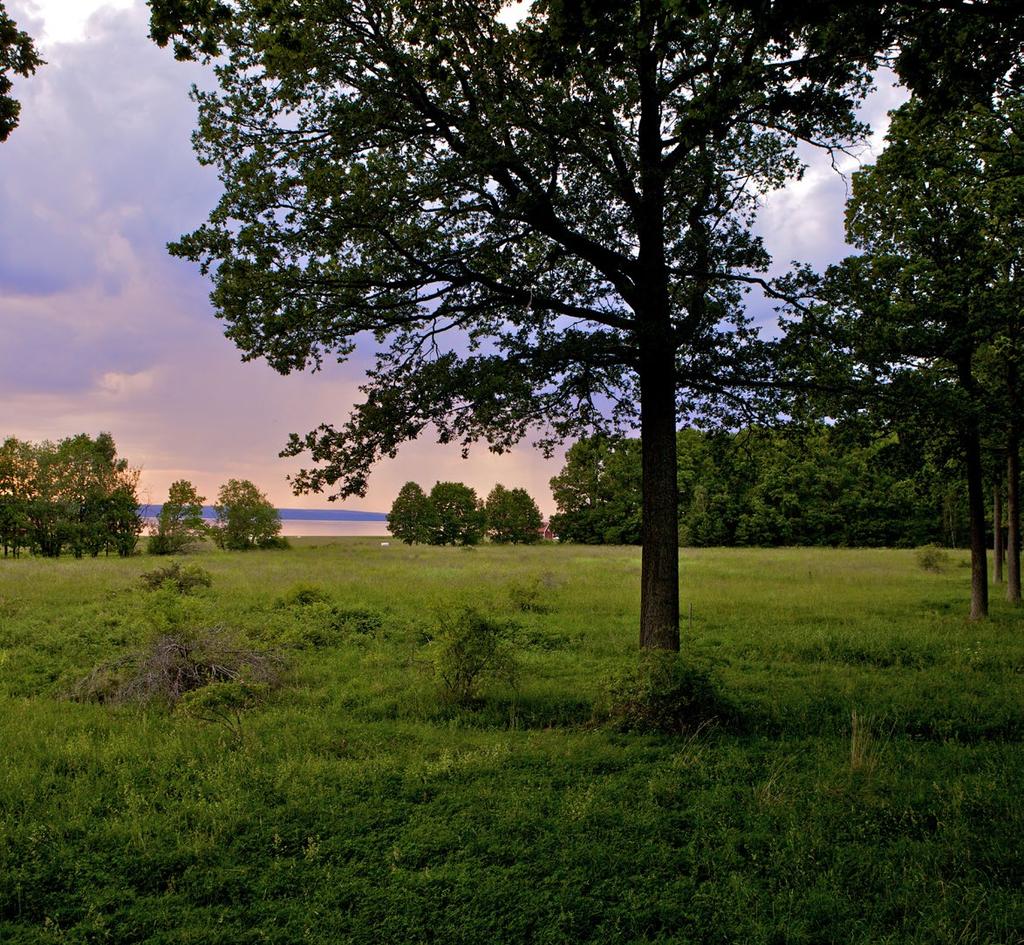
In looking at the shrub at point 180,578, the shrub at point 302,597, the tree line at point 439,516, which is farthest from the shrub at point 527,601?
the tree line at point 439,516

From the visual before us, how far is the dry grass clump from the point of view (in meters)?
9.44

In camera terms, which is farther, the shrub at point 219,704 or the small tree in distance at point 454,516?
the small tree in distance at point 454,516

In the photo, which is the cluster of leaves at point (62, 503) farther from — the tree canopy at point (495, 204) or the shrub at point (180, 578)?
→ the tree canopy at point (495, 204)

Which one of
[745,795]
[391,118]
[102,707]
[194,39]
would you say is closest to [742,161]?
[391,118]

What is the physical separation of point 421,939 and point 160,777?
13.0 feet

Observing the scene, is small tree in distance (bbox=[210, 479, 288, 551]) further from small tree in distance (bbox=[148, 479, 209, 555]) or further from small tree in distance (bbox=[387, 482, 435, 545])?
small tree in distance (bbox=[387, 482, 435, 545])

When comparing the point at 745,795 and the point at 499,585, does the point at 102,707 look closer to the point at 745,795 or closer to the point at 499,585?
the point at 745,795

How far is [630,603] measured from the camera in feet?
63.4

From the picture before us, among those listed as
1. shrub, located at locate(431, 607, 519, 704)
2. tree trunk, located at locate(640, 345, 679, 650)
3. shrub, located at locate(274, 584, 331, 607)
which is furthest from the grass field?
shrub, located at locate(274, 584, 331, 607)

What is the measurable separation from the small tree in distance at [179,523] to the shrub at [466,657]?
166 feet

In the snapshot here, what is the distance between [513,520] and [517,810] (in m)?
70.3

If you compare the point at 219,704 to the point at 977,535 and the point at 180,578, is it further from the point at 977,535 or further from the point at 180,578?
the point at 977,535

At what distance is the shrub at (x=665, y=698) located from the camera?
26.2 feet

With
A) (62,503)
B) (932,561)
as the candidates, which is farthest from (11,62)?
(62,503)
